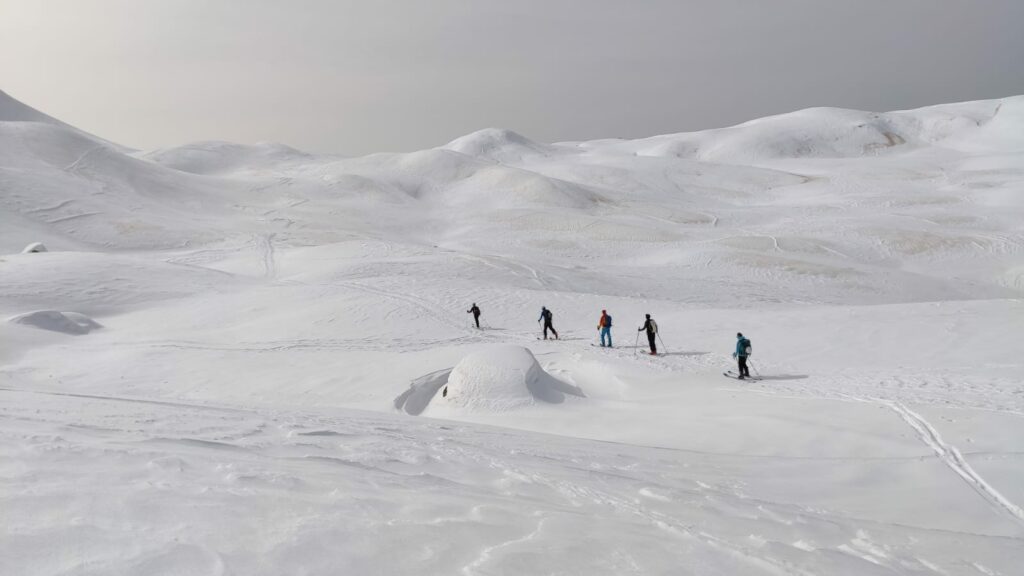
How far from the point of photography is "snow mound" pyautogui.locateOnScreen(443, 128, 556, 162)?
474ft

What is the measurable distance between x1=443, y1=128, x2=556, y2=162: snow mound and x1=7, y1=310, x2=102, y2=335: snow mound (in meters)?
116

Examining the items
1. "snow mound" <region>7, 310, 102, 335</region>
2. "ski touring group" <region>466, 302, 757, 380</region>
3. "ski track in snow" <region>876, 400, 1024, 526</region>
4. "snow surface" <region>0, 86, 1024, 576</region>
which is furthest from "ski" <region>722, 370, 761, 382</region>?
"snow mound" <region>7, 310, 102, 335</region>

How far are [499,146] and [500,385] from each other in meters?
141

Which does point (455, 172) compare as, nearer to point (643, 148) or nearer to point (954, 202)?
point (954, 202)

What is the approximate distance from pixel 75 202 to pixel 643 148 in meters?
130

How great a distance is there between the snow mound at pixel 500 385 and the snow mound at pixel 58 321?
768 inches

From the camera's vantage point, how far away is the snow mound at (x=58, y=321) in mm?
26266

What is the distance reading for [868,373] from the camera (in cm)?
1558

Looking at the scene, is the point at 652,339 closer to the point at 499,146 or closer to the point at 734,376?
the point at 734,376

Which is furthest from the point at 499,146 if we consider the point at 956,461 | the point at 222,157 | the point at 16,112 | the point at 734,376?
the point at 956,461

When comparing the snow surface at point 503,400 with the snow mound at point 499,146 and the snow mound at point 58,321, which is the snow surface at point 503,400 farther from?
the snow mound at point 499,146

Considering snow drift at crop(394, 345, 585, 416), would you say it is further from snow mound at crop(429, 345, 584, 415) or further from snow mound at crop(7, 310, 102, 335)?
snow mound at crop(7, 310, 102, 335)

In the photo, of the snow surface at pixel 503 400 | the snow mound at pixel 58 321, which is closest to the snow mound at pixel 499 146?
the snow surface at pixel 503 400

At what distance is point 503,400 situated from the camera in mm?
14633
